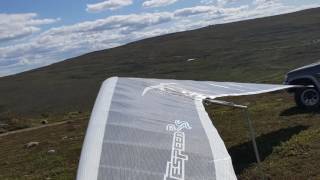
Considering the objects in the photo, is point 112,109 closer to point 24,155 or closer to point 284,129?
point 284,129

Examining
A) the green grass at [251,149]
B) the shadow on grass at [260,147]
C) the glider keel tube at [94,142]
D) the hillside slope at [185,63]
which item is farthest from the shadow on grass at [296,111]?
the hillside slope at [185,63]

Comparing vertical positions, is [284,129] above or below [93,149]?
below

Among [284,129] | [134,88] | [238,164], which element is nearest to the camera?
[134,88]

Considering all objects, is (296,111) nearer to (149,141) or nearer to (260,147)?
(260,147)

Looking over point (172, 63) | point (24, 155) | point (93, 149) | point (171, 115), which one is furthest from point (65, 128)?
point (172, 63)

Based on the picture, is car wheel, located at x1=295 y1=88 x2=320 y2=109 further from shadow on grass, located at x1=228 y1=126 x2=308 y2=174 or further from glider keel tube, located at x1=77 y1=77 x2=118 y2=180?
glider keel tube, located at x1=77 y1=77 x2=118 y2=180

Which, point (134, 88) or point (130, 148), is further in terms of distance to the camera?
point (134, 88)

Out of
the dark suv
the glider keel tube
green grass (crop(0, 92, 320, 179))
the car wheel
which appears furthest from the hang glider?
the car wheel

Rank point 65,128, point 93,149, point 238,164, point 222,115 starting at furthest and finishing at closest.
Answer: point 65,128, point 222,115, point 238,164, point 93,149
